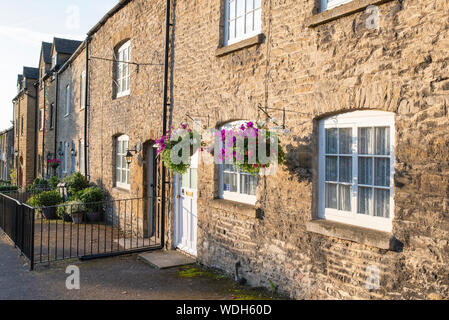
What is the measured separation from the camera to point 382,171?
4445 mm

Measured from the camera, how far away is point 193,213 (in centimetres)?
781

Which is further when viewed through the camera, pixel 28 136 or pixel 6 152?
pixel 6 152

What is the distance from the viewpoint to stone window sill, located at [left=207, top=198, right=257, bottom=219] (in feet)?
19.8

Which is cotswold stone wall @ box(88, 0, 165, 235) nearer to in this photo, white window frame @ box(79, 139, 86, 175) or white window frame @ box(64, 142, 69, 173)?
white window frame @ box(79, 139, 86, 175)

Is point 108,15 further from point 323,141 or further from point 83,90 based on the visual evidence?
point 323,141

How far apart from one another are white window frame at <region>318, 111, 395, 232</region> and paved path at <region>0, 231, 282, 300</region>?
1.67 m

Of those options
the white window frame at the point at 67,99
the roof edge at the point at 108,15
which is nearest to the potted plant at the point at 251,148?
the roof edge at the point at 108,15

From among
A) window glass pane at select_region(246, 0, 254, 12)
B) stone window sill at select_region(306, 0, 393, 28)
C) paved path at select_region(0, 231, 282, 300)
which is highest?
window glass pane at select_region(246, 0, 254, 12)

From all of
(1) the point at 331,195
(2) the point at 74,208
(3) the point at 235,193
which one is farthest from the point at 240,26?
(2) the point at 74,208

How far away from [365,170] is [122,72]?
8602mm

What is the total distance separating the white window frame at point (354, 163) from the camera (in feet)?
14.2

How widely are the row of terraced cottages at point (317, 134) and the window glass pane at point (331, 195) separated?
0.03 meters

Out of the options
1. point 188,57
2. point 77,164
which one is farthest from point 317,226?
point 77,164

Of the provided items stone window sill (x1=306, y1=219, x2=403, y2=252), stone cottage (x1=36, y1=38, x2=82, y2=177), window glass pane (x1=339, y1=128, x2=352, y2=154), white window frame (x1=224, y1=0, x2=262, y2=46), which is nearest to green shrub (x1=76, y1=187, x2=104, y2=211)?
stone cottage (x1=36, y1=38, x2=82, y2=177)
